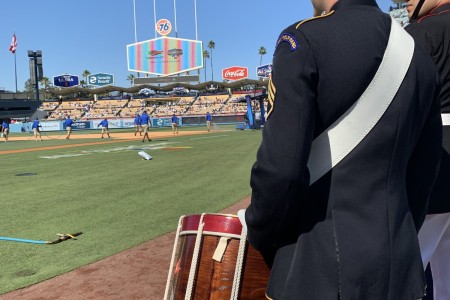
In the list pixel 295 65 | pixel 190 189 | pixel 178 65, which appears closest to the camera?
pixel 295 65

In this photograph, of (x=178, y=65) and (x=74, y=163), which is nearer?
(x=74, y=163)

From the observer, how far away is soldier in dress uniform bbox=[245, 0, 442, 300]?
1.39 metres

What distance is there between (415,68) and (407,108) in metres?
0.16

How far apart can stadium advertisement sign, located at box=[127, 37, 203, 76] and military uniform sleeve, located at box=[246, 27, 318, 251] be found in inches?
2447

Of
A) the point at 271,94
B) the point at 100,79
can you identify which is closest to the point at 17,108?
the point at 100,79

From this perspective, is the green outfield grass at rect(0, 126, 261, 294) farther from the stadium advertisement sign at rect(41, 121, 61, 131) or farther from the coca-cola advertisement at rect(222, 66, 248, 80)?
the coca-cola advertisement at rect(222, 66, 248, 80)

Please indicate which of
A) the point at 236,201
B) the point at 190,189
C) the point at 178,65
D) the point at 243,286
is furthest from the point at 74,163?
the point at 178,65

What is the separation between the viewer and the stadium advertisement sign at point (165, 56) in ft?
206

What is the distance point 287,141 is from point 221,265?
735 mm

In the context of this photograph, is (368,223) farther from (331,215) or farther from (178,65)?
(178,65)

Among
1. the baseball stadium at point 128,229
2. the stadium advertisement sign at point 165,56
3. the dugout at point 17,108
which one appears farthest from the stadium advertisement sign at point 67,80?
the baseball stadium at point 128,229

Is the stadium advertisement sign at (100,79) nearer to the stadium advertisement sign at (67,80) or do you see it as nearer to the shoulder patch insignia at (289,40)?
the stadium advertisement sign at (67,80)

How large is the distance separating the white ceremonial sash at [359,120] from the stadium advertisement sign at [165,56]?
62124mm

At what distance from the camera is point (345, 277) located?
1.41m
